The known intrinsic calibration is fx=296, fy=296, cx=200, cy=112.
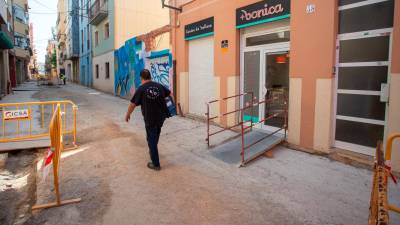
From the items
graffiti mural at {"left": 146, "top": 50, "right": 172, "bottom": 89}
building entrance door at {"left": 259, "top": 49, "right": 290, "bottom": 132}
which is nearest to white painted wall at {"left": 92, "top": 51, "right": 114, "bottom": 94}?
graffiti mural at {"left": 146, "top": 50, "right": 172, "bottom": 89}

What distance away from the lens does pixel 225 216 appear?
3.56 metres

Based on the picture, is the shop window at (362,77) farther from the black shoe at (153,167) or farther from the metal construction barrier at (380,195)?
the black shoe at (153,167)

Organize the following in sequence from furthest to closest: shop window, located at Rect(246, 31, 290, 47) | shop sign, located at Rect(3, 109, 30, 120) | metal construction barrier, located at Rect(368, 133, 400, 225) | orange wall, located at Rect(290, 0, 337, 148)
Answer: shop window, located at Rect(246, 31, 290, 47)
shop sign, located at Rect(3, 109, 30, 120)
orange wall, located at Rect(290, 0, 337, 148)
metal construction barrier, located at Rect(368, 133, 400, 225)

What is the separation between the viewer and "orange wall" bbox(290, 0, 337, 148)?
5.39 m

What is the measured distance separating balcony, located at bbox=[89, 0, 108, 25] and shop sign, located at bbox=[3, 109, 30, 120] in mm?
17289

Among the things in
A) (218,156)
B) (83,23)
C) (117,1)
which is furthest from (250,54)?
(83,23)

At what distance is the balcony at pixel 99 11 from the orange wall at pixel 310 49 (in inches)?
747

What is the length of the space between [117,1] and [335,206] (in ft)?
64.4

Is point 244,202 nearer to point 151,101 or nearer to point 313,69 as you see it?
point 151,101

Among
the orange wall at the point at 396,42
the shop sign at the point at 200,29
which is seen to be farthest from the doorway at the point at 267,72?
the orange wall at the point at 396,42

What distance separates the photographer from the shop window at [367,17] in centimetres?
475

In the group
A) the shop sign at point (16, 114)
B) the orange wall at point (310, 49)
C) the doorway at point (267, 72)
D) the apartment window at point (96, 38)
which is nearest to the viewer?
the orange wall at point (310, 49)

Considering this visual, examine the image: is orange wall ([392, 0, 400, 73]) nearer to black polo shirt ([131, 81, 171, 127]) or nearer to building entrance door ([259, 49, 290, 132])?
building entrance door ([259, 49, 290, 132])

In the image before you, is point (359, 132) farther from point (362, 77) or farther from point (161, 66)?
point (161, 66)
